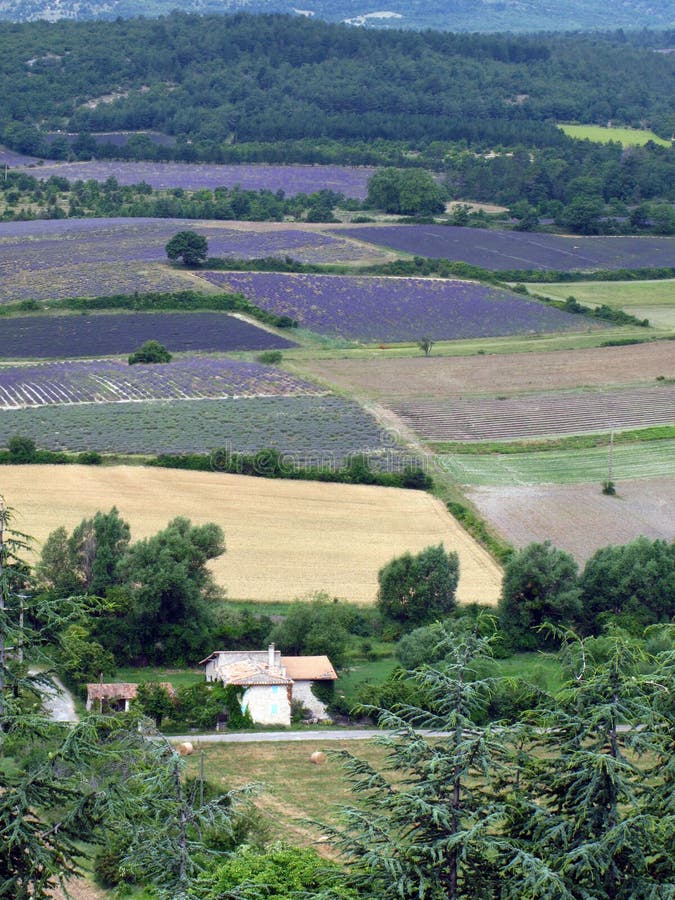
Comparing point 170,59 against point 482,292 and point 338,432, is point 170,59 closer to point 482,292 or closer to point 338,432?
point 482,292

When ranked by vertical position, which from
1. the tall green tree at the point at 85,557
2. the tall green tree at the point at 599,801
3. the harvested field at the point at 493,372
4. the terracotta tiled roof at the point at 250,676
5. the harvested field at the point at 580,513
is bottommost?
the harvested field at the point at 493,372

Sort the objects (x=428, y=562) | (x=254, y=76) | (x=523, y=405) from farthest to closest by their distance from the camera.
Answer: (x=254, y=76) < (x=523, y=405) < (x=428, y=562)

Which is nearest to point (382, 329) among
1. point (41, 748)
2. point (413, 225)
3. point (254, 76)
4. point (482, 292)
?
point (482, 292)

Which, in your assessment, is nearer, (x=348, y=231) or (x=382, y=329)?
(x=382, y=329)

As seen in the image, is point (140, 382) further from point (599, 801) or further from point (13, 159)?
point (13, 159)

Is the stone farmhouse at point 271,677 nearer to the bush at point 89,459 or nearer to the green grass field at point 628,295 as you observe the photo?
the bush at point 89,459

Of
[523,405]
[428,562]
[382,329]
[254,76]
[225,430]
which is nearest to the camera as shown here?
[428,562]

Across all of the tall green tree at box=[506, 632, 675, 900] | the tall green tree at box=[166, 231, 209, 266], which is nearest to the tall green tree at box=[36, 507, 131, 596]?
the tall green tree at box=[506, 632, 675, 900]

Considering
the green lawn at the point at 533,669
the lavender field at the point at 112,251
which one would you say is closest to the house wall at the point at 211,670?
the green lawn at the point at 533,669

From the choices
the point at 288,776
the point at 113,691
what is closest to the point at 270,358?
the point at 113,691
